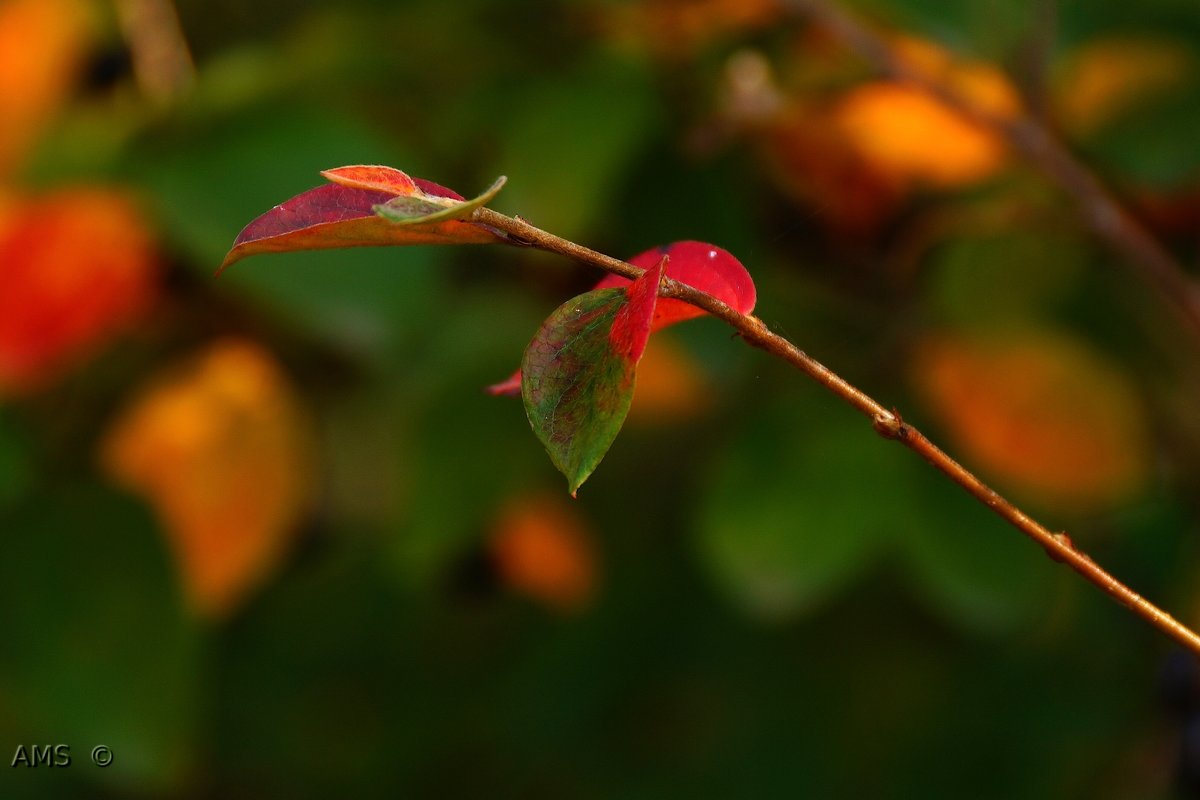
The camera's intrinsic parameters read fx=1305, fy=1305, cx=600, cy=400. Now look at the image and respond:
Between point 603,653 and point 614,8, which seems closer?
point 614,8

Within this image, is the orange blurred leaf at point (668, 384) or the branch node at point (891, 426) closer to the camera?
the branch node at point (891, 426)

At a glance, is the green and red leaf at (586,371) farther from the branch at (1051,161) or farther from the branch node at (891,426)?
the branch at (1051,161)

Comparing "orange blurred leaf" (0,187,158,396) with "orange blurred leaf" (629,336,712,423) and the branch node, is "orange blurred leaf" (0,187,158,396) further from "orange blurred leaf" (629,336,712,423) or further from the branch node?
the branch node

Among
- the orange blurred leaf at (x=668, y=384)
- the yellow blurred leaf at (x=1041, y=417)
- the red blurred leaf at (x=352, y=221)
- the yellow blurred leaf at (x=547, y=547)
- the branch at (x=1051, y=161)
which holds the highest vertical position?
the red blurred leaf at (x=352, y=221)

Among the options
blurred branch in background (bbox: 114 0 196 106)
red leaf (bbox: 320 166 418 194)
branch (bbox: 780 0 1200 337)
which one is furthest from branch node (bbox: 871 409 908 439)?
blurred branch in background (bbox: 114 0 196 106)

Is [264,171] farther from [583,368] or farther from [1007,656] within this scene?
[1007,656]

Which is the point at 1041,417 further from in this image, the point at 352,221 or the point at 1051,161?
the point at 352,221

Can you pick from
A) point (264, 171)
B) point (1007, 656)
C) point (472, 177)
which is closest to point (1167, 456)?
point (1007, 656)

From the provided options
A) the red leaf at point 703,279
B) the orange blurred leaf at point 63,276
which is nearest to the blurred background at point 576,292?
the orange blurred leaf at point 63,276
